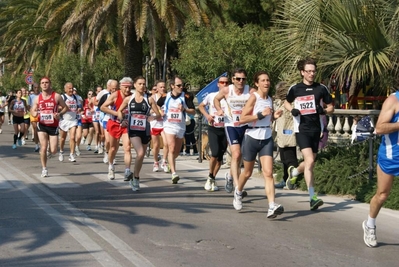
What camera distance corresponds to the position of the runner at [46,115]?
1423cm

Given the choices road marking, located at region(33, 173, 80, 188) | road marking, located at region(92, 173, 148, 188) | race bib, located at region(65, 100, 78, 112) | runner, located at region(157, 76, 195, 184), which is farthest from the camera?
race bib, located at region(65, 100, 78, 112)

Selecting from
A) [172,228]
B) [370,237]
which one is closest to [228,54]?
[172,228]

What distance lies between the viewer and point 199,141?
58.9 feet

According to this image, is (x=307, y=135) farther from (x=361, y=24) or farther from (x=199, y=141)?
(x=199, y=141)

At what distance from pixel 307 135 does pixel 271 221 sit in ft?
4.88

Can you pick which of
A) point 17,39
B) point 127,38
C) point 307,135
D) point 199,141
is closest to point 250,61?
point 199,141

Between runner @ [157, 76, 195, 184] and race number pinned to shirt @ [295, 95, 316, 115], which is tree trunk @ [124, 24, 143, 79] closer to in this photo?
runner @ [157, 76, 195, 184]

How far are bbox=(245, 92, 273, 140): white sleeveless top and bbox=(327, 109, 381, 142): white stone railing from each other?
511 cm

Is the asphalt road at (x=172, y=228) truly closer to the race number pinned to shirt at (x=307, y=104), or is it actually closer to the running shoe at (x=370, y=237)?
the running shoe at (x=370, y=237)

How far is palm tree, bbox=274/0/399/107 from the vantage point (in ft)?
43.8

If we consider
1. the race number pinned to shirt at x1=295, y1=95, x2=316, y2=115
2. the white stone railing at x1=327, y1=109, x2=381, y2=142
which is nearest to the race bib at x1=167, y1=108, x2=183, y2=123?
the white stone railing at x1=327, y1=109, x2=381, y2=142

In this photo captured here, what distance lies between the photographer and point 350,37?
13789 millimetres

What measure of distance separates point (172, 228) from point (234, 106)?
276cm

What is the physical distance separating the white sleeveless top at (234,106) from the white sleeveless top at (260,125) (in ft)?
3.32
